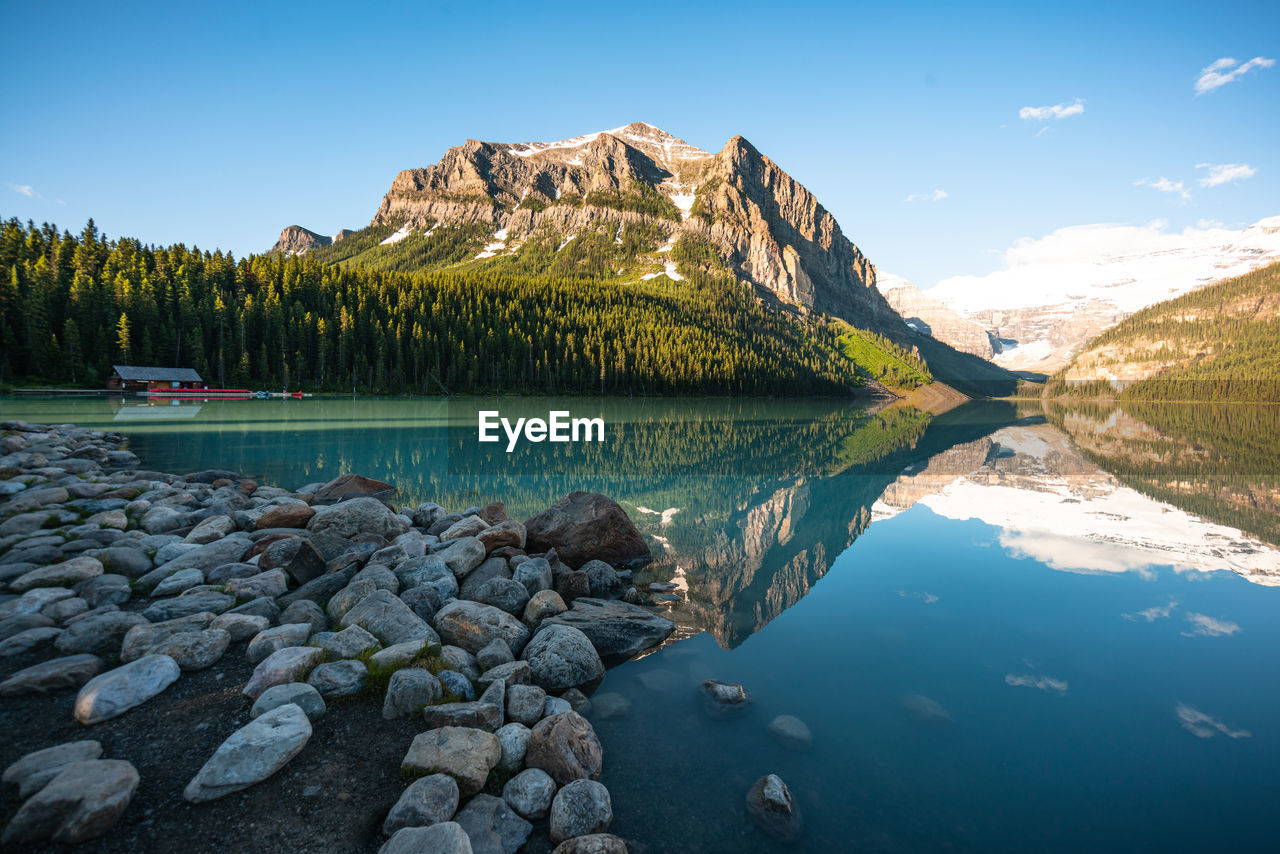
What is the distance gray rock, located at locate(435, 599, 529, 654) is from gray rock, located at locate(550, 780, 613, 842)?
128 inches

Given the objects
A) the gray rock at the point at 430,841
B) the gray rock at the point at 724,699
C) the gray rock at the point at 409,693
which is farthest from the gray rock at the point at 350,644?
the gray rock at the point at 724,699

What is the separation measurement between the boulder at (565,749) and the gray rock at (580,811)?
34 cm

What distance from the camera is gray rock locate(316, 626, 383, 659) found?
24.4 ft

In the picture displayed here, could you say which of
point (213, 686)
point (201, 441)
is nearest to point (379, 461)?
point (201, 441)

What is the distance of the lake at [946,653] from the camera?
6.03 meters

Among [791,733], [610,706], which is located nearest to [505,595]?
[610,706]

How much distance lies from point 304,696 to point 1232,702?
44.4 ft

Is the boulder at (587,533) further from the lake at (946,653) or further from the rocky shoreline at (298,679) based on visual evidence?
the lake at (946,653)

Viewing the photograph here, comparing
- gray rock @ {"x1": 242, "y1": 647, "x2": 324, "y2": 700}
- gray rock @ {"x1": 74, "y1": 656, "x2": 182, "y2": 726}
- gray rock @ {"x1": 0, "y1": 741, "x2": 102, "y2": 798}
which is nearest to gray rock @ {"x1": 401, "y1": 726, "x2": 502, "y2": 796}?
gray rock @ {"x1": 242, "y1": 647, "x2": 324, "y2": 700}

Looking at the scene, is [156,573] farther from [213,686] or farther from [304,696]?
[304,696]

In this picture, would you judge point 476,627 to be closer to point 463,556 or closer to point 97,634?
point 463,556

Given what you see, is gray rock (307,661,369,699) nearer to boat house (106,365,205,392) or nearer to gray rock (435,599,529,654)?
gray rock (435,599,529,654)

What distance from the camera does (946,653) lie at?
9.76 meters

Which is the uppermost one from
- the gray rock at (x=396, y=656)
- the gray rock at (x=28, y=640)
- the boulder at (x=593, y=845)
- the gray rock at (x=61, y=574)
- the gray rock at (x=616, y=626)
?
the gray rock at (x=61, y=574)
